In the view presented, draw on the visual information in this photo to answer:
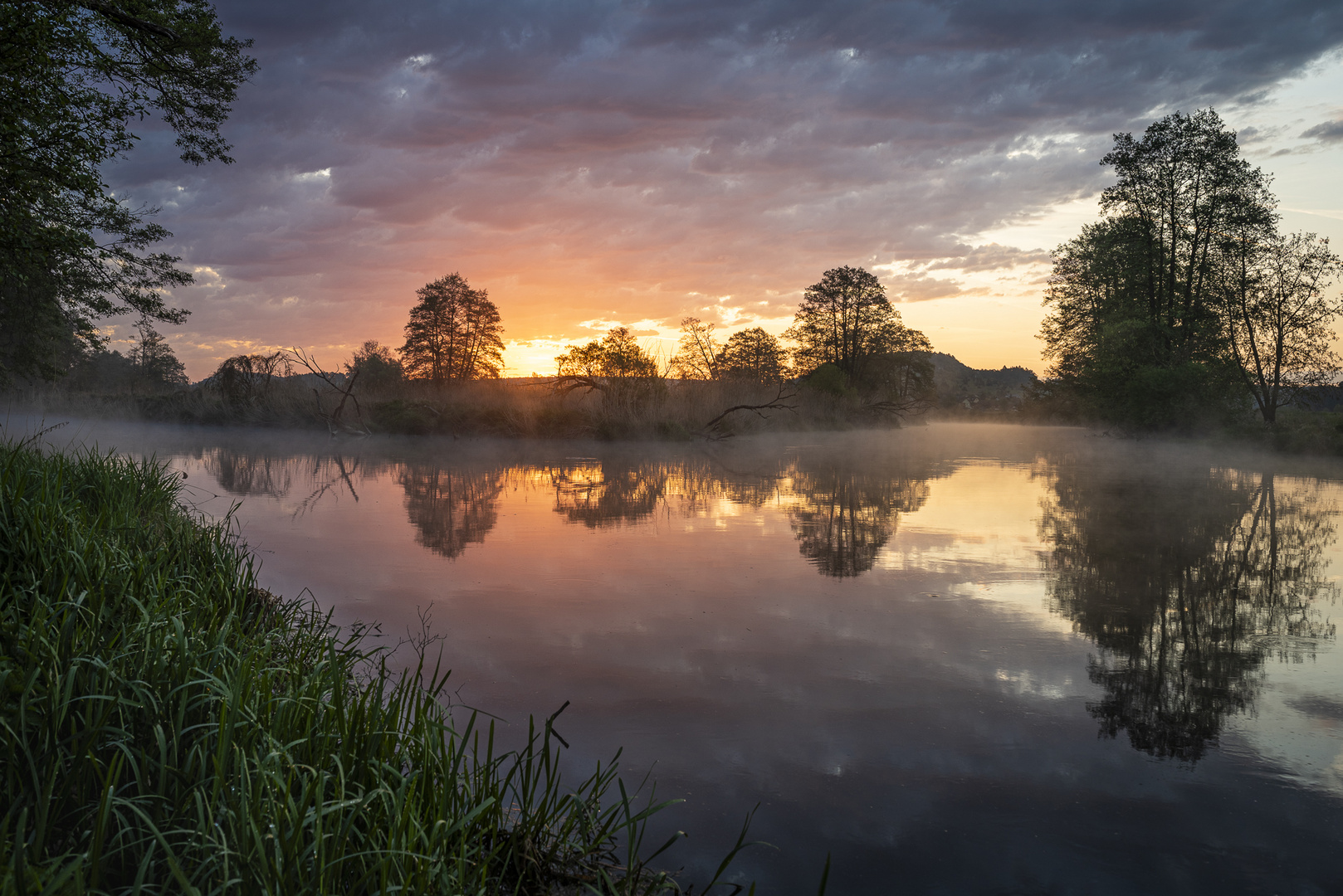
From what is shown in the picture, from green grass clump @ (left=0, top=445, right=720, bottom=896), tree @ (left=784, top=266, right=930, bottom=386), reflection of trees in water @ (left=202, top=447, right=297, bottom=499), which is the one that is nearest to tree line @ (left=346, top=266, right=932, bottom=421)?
tree @ (left=784, top=266, right=930, bottom=386)

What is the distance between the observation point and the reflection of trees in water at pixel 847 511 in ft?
26.2

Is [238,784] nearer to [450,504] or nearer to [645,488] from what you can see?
[450,504]

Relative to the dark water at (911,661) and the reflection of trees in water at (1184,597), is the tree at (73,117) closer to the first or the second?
the dark water at (911,661)

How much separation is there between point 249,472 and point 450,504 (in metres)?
6.58

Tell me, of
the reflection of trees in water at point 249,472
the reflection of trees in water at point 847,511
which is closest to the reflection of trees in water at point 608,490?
the reflection of trees in water at point 847,511

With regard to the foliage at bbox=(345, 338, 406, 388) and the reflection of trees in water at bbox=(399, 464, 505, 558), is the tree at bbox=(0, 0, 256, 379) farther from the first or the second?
the foliage at bbox=(345, 338, 406, 388)

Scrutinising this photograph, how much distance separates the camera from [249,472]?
15406mm

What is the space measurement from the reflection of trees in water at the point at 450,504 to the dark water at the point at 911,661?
0.09 meters

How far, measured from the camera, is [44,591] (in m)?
3.77

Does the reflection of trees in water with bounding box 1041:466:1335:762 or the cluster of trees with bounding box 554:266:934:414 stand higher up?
the cluster of trees with bounding box 554:266:934:414

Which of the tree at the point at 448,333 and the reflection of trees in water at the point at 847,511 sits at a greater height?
the tree at the point at 448,333

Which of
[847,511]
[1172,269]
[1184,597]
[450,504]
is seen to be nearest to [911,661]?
[1184,597]

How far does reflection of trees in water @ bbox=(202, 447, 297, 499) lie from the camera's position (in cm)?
1296

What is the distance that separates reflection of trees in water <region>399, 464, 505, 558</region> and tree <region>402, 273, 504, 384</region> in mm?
44240
